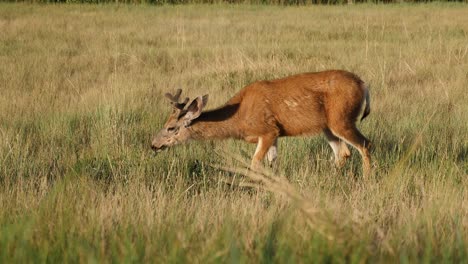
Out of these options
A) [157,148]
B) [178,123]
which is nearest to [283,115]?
[178,123]

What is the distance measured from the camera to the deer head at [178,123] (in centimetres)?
707

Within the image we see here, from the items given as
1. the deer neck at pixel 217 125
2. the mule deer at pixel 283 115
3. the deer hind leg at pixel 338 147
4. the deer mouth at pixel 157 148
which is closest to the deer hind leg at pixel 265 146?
the mule deer at pixel 283 115

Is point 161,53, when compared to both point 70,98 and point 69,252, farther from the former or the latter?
point 69,252

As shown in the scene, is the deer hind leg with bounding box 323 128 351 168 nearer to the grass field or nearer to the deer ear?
the grass field

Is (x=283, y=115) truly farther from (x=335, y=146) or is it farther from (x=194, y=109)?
(x=194, y=109)

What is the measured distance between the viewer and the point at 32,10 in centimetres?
2427

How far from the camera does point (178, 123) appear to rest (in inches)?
286

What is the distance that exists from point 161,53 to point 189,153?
7653 millimetres

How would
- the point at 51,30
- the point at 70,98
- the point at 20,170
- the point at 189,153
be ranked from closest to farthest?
1. the point at 20,170
2. the point at 189,153
3. the point at 70,98
4. the point at 51,30

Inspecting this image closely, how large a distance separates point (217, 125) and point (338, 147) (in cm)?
117

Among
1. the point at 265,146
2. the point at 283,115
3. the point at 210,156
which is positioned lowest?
the point at 210,156

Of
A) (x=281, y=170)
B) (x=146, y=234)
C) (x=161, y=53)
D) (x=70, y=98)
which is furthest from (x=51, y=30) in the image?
(x=146, y=234)

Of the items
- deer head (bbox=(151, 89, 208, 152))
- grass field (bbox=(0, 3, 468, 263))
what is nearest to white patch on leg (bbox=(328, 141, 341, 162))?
grass field (bbox=(0, 3, 468, 263))

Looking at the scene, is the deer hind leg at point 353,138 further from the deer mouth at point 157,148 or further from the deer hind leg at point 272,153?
the deer mouth at point 157,148
